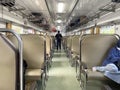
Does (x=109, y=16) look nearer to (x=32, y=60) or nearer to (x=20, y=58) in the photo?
(x=32, y=60)

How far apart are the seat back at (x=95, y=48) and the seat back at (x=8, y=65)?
88.8 inches

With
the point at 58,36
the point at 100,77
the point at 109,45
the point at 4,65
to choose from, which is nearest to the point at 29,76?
the point at 100,77

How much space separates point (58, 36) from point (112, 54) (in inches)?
460

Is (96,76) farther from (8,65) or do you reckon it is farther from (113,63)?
(8,65)

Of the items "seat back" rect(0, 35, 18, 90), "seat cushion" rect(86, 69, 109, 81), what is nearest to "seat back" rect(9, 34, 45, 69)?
"seat cushion" rect(86, 69, 109, 81)

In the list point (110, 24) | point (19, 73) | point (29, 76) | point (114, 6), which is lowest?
point (29, 76)

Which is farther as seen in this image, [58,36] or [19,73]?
Answer: [58,36]

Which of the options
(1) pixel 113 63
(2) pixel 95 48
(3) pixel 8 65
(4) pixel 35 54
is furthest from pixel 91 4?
(3) pixel 8 65

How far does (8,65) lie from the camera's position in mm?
1954

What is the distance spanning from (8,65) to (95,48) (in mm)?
2437

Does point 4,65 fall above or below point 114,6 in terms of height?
below

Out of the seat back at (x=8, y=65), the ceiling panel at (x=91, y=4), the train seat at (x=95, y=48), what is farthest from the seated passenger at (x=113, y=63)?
the ceiling panel at (x=91, y=4)

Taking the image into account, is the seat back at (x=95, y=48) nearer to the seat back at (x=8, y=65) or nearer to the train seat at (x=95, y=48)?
the train seat at (x=95, y=48)

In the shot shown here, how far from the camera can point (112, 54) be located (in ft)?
11.4
